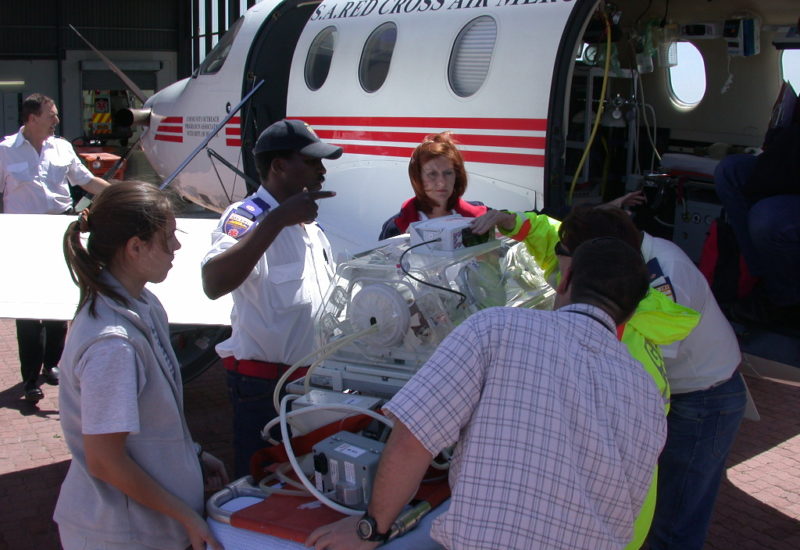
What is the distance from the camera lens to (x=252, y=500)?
214 centimetres

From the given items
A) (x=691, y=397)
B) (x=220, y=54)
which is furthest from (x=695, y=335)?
(x=220, y=54)

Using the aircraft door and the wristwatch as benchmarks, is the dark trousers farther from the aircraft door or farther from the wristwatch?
the wristwatch

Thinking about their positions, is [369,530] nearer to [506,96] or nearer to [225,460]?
[225,460]

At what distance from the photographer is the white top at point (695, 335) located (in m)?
2.73

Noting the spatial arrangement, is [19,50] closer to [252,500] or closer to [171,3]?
[171,3]

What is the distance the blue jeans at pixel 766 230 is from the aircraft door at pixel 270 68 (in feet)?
14.8

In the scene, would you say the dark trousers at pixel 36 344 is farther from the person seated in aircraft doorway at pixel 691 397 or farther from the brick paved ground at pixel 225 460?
the person seated in aircraft doorway at pixel 691 397

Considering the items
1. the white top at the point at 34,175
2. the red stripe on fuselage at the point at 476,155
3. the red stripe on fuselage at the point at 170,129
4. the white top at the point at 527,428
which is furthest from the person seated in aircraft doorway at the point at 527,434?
the red stripe on fuselage at the point at 170,129

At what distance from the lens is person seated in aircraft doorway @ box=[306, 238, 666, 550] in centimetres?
164

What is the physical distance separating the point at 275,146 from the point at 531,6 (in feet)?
9.13

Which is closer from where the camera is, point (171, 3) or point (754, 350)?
point (754, 350)

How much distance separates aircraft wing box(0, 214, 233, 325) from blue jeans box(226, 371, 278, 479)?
3.46 ft

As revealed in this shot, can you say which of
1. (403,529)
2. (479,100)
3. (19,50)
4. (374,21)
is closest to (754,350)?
(479,100)

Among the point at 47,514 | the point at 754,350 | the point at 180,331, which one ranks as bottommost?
the point at 47,514
